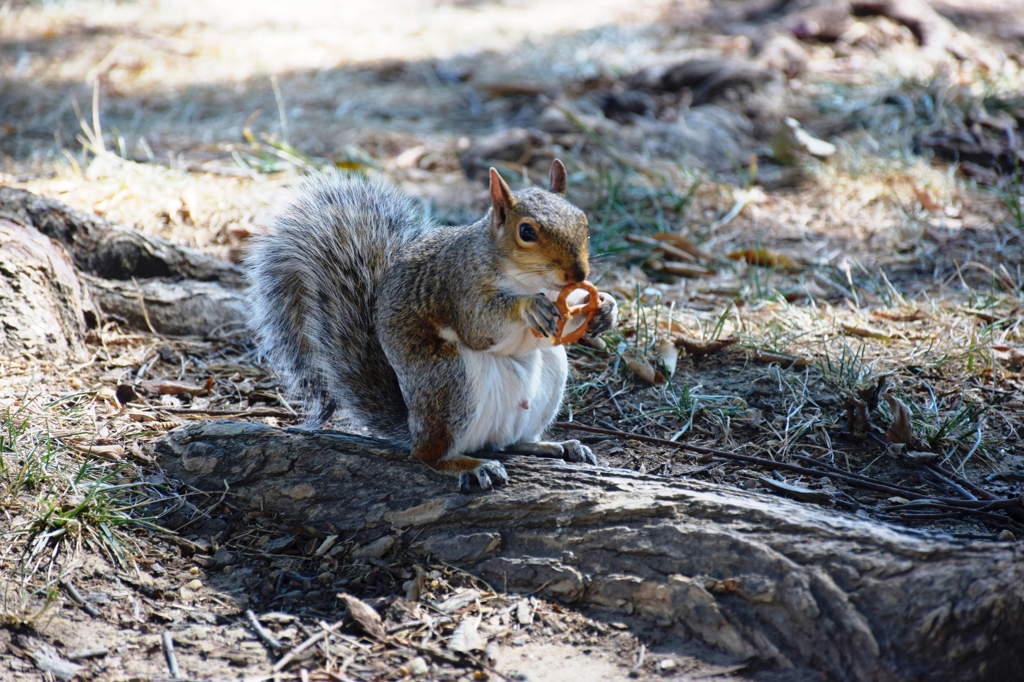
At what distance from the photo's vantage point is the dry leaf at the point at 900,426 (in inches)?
89.8

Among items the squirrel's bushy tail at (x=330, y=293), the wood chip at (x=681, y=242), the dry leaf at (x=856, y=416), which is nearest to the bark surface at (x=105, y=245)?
the squirrel's bushy tail at (x=330, y=293)

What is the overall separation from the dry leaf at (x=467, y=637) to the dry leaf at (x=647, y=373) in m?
1.12

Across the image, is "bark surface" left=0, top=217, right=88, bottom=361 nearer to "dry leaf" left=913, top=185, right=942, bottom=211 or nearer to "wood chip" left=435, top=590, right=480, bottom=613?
"wood chip" left=435, top=590, right=480, bottom=613

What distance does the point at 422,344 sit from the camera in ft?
7.00

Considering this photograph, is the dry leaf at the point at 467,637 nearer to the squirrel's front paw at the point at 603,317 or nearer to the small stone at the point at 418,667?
the small stone at the point at 418,667

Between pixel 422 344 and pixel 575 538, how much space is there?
24.4 inches

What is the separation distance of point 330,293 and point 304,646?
0.95 metres

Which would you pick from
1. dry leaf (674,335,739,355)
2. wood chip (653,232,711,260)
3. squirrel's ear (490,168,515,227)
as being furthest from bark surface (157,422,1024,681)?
wood chip (653,232,711,260)

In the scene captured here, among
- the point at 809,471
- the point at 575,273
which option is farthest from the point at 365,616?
the point at 809,471

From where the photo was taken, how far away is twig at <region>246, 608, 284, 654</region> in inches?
68.8

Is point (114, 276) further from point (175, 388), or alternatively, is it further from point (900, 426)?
point (900, 426)

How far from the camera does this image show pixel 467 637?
1748 mm

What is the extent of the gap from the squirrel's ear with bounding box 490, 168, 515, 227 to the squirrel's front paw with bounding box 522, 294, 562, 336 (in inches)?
9.0

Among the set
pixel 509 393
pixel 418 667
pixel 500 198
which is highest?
pixel 500 198
